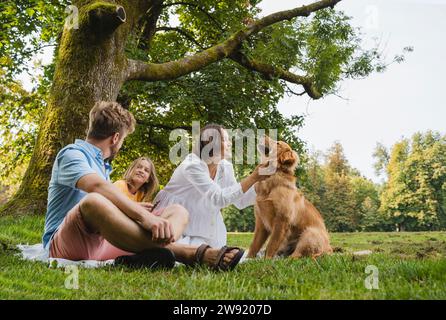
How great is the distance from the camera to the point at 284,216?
5.50 metres

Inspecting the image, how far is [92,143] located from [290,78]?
955 cm

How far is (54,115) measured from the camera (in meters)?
7.43

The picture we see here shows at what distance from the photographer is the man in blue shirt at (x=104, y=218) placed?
11.3ft

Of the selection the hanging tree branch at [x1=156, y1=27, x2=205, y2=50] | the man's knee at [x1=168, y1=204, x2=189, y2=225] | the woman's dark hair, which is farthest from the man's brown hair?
the hanging tree branch at [x1=156, y1=27, x2=205, y2=50]

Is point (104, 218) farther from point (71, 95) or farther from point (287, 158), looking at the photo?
point (71, 95)

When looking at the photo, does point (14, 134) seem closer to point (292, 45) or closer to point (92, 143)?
point (292, 45)

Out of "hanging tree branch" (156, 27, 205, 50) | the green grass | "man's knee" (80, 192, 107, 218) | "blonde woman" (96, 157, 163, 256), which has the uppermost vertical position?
"hanging tree branch" (156, 27, 205, 50)

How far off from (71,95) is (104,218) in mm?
4575

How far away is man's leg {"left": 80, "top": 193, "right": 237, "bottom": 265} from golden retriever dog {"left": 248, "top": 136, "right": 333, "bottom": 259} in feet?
5.91

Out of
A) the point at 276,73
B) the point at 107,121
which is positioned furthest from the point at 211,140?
the point at 276,73

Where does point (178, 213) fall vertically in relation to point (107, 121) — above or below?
below

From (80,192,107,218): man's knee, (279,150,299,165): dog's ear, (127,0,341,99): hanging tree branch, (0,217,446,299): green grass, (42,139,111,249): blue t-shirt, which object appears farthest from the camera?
(127,0,341,99): hanging tree branch

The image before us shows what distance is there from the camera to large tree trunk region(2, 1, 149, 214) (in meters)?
7.20

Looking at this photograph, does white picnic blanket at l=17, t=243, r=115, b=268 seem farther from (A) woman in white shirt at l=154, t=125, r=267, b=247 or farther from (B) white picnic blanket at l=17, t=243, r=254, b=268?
(A) woman in white shirt at l=154, t=125, r=267, b=247
